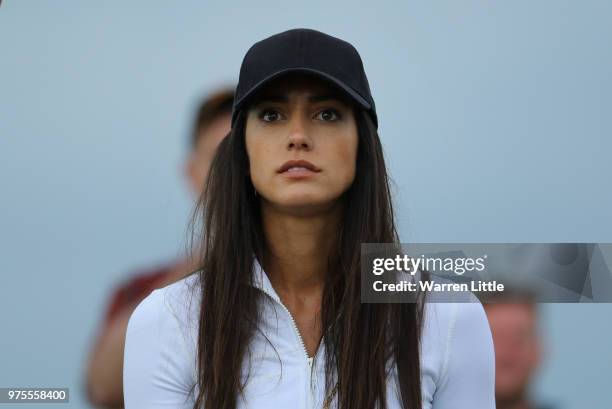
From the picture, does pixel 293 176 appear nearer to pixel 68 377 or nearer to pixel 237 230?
pixel 237 230

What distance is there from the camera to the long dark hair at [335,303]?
1193mm

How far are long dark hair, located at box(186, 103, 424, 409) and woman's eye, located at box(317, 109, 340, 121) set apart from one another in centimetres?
4

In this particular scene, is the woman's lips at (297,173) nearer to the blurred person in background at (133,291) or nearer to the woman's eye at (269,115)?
the woman's eye at (269,115)

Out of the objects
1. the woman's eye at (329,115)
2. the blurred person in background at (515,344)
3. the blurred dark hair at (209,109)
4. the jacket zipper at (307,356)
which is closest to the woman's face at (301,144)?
the woman's eye at (329,115)

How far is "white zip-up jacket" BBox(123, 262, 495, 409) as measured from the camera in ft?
3.91

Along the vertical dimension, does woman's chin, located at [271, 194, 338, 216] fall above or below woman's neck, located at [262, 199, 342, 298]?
above

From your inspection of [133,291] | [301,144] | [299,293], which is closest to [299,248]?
[299,293]

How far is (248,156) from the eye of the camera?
1255mm

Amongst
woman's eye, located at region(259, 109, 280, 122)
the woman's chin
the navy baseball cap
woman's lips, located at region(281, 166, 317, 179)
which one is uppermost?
the navy baseball cap

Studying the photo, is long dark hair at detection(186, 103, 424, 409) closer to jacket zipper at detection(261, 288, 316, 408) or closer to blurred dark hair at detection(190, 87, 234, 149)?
jacket zipper at detection(261, 288, 316, 408)

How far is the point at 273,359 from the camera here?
1.20 meters

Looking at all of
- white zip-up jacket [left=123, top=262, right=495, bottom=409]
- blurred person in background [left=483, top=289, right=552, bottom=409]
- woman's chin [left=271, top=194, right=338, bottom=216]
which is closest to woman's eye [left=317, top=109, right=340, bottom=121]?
woman's chin [left=271, top=194, right=338, bottom=216]

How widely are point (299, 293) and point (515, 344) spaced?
0.66 m

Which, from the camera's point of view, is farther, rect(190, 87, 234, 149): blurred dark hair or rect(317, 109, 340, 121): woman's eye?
rect(190, 87, 234, 149): blurred dark hair
